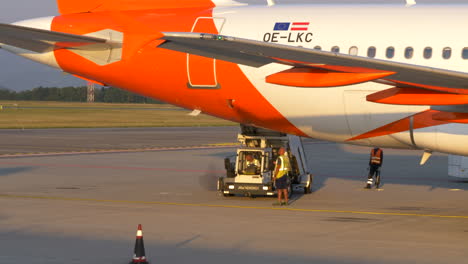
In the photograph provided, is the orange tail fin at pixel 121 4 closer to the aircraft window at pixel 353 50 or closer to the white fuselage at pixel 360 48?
the white fuselage at pixel 360 48

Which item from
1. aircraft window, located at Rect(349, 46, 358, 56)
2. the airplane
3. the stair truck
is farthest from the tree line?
aircraft window, located at Rect(349, 46, 358, 56)

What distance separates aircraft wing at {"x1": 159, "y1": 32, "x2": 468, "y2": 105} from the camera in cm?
1589

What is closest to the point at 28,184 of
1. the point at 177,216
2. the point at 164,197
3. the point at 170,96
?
the point at 164,197

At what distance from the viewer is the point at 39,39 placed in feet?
76.0

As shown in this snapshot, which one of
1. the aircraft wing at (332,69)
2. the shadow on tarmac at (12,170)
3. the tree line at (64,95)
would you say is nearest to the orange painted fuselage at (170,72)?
the aircraft wing at (332,69)

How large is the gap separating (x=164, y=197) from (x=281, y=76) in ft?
35.5

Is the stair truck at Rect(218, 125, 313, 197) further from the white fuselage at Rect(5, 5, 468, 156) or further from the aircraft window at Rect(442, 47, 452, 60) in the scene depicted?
the aircraft window at Rect(442, 47, 452, 60)

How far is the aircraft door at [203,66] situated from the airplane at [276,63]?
32 millimetres

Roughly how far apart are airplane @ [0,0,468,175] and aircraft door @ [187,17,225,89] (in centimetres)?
3

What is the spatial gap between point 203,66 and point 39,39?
185 inches

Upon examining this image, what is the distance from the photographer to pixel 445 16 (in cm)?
2205

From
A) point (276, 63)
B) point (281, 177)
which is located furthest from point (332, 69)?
point (281, 177)

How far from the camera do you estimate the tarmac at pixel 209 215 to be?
1703cm

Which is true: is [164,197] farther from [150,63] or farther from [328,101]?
[328,101]
